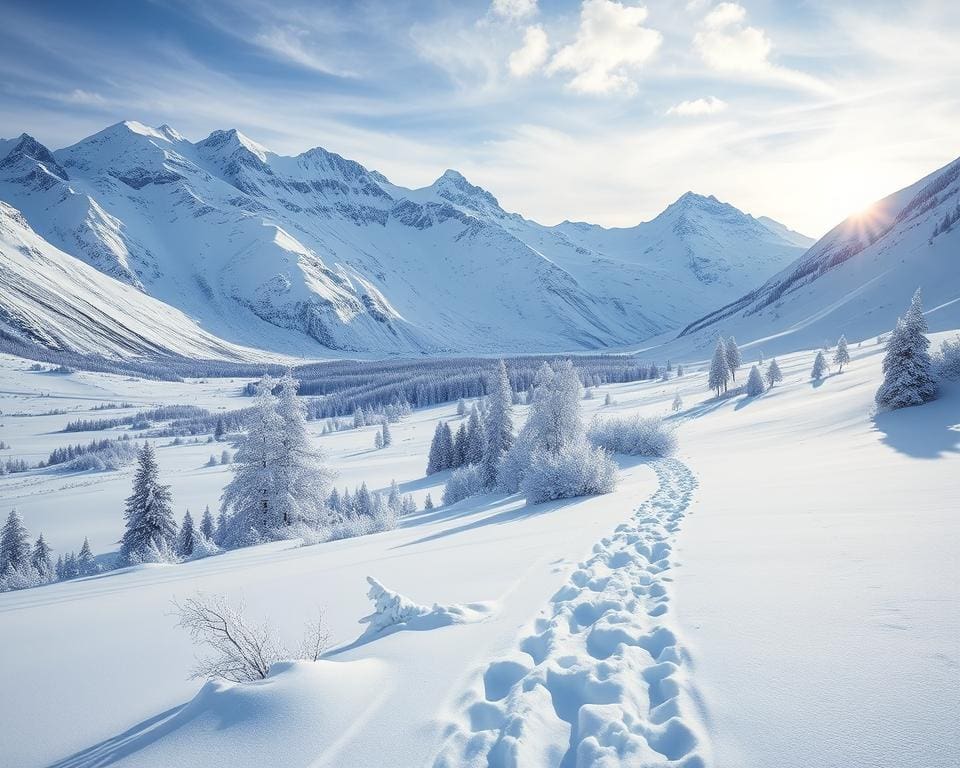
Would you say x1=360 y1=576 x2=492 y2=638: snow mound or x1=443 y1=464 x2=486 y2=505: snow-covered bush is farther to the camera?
x1=443 y1=464 x2=486 y2=505: snow-covered bush

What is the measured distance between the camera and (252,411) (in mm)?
23641

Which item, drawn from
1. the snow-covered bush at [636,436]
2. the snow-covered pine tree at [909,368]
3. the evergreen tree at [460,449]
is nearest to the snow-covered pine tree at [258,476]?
the snow-covered bush at [636,436]

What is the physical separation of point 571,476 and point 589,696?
49.9 ft

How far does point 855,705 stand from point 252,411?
2452 cm

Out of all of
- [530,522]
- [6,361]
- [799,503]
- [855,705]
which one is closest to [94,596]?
[530,522]

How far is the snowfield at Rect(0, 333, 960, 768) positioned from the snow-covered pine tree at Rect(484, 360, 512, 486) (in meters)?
25.9

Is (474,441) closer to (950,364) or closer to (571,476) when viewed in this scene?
(571,476)

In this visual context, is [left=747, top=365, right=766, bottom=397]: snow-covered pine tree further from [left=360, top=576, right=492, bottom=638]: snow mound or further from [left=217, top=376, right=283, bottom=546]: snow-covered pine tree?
[left=360, top=576, right=492, bottom=638]: snow mound

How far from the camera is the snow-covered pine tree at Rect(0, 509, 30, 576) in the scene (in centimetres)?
3088

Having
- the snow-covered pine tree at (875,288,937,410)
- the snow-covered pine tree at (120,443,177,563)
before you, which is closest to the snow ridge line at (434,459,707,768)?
the snow-covered pine tree at (875,288,937,410)

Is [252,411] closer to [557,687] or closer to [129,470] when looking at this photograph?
[557,687]

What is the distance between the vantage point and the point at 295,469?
961 inches

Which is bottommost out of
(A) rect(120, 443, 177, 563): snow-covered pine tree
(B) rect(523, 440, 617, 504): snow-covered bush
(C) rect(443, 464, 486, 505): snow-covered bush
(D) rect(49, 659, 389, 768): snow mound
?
(C) rect(443, 464, 486, 505): snow-covered bush

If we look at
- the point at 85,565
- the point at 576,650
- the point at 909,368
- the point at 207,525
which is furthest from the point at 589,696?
the point at 207,525
